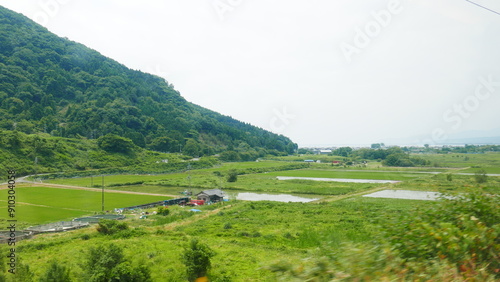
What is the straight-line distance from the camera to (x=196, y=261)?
1120 cm

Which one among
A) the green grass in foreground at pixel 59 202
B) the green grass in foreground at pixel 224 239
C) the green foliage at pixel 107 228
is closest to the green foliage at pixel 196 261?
the green grass in foreground at pixel 224 239

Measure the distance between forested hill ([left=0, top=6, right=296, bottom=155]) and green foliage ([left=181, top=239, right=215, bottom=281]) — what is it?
55.2 metres

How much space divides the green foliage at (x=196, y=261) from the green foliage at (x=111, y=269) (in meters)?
1.43

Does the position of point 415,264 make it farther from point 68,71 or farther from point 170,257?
point 68,71

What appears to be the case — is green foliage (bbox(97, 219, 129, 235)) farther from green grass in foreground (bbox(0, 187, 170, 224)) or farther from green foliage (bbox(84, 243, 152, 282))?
green foliage (bbox(84, 243, 152, 282))

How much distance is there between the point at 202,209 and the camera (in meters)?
25.2

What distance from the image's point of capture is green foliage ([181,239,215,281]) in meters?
11.1

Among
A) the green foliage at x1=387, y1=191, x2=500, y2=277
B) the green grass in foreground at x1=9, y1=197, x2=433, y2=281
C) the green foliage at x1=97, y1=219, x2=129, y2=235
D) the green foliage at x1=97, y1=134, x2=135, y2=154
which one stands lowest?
the green grass in foreground at x1=9, y1=197, x2=433, y2=281

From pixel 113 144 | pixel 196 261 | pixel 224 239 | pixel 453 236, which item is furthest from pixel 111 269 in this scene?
pixel 113 144

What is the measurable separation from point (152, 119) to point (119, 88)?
18.4m

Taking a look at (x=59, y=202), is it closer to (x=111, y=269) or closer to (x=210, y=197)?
(x=210, y=197)

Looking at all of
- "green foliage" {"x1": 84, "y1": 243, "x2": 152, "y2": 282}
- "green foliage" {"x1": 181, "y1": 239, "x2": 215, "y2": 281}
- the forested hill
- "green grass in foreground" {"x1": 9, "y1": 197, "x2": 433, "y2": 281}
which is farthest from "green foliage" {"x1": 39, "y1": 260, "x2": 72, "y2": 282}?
the forested hill

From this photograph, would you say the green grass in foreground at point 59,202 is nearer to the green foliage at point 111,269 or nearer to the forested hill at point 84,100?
the green foliage at point 111,269

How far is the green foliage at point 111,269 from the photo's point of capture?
9.81 meters
